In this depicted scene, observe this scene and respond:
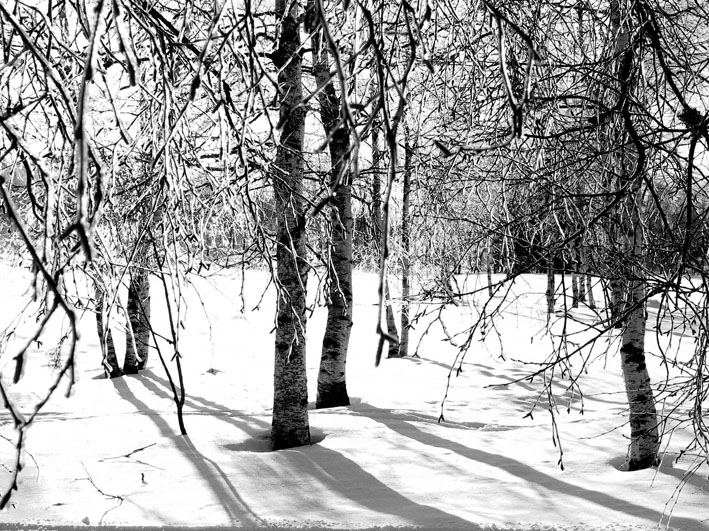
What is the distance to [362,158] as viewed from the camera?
7895 mm

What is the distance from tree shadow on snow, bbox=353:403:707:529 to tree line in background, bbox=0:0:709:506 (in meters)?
0.45

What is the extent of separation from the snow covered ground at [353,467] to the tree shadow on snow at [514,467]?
0.02 m

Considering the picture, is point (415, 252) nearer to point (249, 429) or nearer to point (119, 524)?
point (249, 429)

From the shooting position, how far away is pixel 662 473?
5.51 metres

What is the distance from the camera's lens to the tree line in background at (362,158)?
1217mm

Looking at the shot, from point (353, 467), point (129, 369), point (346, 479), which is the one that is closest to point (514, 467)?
point (353, 467)

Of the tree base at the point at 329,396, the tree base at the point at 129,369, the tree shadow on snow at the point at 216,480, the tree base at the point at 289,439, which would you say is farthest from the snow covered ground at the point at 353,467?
the tree base at the point at 129,369

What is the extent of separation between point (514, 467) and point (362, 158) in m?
3.89

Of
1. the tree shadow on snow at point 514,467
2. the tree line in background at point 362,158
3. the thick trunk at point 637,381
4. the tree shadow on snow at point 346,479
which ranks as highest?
the tree line in background at point 362,158

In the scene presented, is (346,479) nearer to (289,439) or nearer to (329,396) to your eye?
(289,439)

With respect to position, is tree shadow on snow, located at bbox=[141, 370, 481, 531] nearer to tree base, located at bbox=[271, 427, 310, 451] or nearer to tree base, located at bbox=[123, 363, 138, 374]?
tree base, located at bbox=[271, 427, 310, 451]

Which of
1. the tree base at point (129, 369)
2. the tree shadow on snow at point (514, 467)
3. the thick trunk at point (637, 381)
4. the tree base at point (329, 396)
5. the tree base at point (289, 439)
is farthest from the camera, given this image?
the tree base at point (129, 369)

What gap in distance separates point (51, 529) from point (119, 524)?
40 cm

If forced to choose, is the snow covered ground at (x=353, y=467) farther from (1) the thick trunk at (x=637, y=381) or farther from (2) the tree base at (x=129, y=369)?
(2) the tree base at (x=129, y=369)
